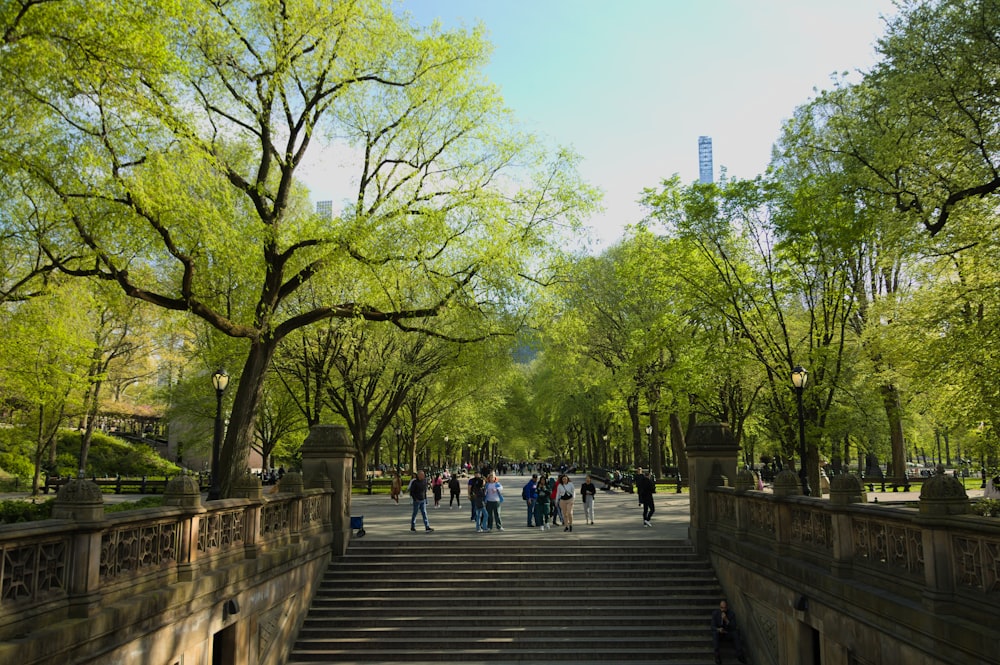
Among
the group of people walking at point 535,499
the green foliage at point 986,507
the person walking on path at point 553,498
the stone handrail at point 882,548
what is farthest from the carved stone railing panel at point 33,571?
the green foliage at point 986,507

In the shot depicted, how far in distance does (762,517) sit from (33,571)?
11106 mm

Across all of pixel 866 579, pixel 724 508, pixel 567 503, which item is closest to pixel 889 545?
pixel 866 579

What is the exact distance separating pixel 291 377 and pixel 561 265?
19254 millimetres

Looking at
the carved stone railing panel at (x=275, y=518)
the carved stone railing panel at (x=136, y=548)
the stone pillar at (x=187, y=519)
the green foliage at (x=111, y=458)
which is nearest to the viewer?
the carved stone railing panel at (x=136, y=548)

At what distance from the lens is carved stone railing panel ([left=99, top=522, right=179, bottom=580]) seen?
7754 millimetres

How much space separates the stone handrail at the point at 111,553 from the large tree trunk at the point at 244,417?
4.69 m

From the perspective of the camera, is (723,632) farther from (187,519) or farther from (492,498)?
(187,519)

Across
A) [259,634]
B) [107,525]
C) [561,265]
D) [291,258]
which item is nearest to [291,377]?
[291,258]

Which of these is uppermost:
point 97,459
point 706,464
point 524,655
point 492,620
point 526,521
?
point 706,464

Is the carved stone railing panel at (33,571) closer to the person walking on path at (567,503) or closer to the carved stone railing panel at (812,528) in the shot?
the carved stone railing panel at (812,528)

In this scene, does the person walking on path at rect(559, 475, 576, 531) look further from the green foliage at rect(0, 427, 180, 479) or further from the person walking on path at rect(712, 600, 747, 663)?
the green foliage at rect(0, 427, 180, 479)

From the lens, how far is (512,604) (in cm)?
1470

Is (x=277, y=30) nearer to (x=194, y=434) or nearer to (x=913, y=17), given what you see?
(x=913, y=17)

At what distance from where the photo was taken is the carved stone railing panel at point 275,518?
12758 mm
